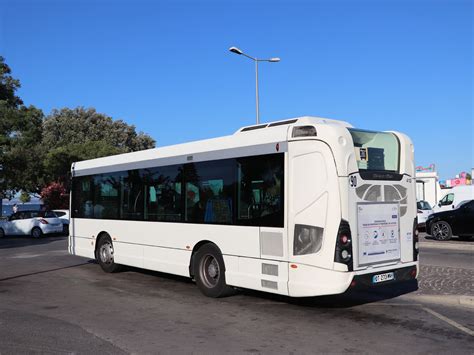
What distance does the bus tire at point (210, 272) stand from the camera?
8156 millimetres

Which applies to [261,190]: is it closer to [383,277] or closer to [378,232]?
[378,232]

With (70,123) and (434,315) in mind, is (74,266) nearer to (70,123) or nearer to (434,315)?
(434,315)

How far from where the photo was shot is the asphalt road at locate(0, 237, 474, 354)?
18.2 ft

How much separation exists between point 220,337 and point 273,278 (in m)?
1.51

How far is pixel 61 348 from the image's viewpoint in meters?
5.42

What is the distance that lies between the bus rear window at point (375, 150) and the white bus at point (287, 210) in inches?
0.7

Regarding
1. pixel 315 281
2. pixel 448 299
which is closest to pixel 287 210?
pixel 315 281

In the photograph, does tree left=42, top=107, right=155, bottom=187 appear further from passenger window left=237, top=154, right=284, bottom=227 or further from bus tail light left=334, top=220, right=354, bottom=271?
bus tail light left=334, top=220, right=354, bottom=271

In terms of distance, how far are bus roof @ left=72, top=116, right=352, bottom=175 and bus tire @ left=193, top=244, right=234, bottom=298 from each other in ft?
5.56

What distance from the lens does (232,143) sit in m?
8.09

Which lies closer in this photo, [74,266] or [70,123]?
[74,266]

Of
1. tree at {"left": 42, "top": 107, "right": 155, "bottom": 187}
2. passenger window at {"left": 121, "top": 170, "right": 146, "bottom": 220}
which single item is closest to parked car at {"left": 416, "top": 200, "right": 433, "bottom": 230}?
passenger window at {"left": 121, "top": 170, "right": 146, "bottom": 220}

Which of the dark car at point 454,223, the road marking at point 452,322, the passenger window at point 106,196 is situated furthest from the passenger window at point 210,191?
the dark car at point 454,223

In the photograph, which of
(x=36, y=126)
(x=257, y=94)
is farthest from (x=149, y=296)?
(x=36, y=126)
